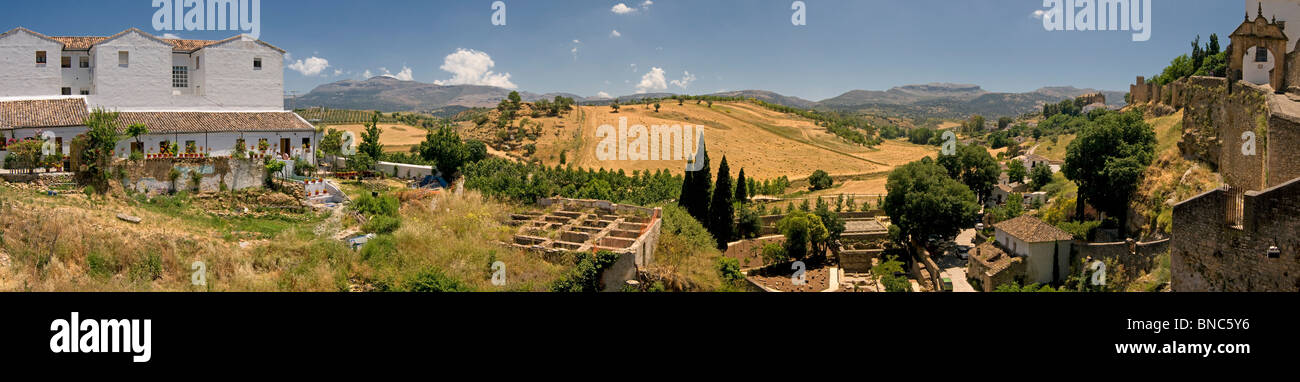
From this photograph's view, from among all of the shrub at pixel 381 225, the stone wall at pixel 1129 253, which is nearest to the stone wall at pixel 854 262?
the stone wall at pixel 1129 253

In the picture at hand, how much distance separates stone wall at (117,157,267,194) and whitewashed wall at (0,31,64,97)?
29.2ft

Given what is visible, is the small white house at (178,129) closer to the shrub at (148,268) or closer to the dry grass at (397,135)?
the shrub at (148,268)

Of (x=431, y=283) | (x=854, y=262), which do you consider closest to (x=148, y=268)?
(x=431, y=283)

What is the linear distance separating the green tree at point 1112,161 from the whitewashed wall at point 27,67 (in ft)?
123

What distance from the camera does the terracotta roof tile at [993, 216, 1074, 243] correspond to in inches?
1035

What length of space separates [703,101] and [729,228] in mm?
82821

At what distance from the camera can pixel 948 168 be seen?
4328 cm

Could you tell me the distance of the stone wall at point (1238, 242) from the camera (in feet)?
25.1

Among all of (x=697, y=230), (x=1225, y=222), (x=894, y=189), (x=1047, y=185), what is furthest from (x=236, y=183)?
(x=1047, y=185)

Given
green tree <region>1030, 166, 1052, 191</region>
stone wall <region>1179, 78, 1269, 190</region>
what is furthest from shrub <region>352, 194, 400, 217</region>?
green tree <region>1030, 166, 1052, 191</region>

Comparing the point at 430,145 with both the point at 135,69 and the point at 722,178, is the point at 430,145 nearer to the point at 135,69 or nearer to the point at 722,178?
the point at 135,69

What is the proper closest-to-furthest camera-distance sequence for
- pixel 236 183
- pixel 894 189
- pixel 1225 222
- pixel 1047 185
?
pixel 1225 222 → pixel 236 183 → pixel 894 189 → pixel 1047 185

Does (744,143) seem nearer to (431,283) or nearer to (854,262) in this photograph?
(854,262)
